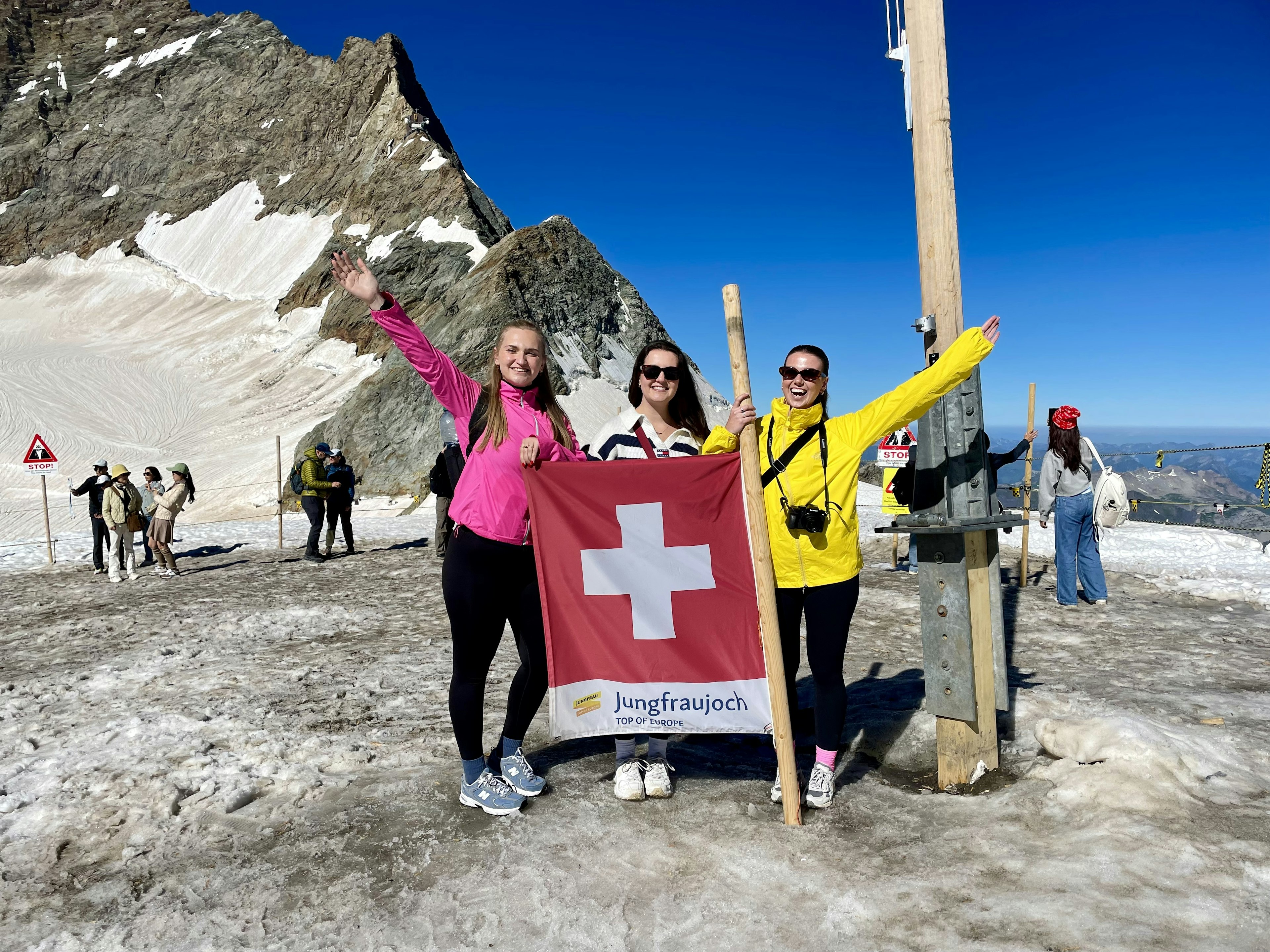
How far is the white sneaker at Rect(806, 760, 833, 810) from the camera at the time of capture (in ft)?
12.0

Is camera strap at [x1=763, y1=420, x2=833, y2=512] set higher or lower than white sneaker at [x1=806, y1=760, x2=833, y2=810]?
higher

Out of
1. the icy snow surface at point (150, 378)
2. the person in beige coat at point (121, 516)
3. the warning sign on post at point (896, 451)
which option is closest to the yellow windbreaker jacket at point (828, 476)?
the warning sign on post at point (896, 451)

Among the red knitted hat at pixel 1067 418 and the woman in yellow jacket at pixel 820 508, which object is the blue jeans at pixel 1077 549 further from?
the woman in yellow jacket at pixel 820 508

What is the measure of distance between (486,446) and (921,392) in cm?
194

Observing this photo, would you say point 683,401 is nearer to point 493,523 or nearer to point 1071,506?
point 493,523

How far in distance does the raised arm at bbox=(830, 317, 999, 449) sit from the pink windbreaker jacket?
129cm

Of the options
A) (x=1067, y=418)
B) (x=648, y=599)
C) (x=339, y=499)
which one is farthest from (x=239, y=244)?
(x=648, y=599)

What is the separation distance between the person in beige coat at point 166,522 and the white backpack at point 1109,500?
1223 cm

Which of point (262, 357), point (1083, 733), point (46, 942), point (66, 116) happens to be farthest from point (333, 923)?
point (66, 116)

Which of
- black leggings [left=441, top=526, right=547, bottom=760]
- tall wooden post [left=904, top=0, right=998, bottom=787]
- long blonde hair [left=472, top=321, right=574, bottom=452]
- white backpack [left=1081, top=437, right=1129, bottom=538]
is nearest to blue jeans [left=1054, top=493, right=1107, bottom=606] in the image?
white backpack [left=1081, top=437, right=1129, bottom=538]

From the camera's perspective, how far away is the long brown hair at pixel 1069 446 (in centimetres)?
821

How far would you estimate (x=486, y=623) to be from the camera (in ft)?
11.5

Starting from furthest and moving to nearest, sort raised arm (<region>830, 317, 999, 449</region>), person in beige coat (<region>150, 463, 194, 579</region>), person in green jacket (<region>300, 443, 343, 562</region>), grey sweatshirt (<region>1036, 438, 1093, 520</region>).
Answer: person in green jacket (<region>300, 443, 343, 562</region>)
person in beige coat (<region>150, 463, 194, 579</region>)
grey sweatshirt (<region>1036, 438, 1093, 520</region>)
raised arm (<region>830, 317, 999, 449</region>)

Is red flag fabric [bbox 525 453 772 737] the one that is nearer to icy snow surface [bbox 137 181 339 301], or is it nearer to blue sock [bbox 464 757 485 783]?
blue sock [bbox 464 757 485 783]
